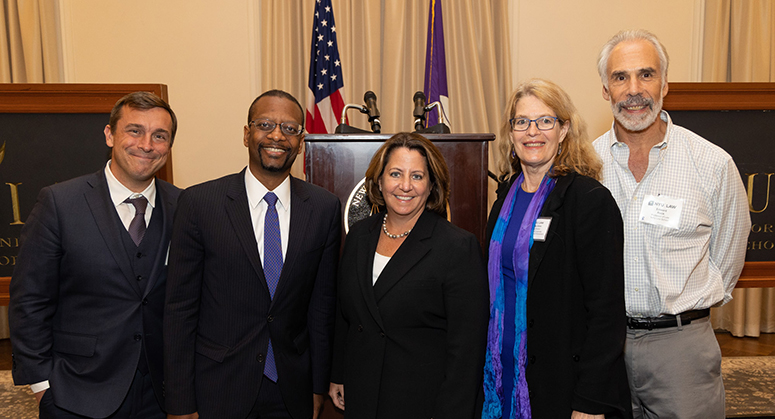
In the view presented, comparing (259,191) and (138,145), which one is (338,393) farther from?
(138,145)

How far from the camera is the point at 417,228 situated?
1.71 m

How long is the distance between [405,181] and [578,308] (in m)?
0.70

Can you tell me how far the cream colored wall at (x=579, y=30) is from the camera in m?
5.02

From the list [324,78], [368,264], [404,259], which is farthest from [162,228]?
[324,78]

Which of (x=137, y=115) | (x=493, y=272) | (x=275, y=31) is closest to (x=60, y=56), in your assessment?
(x=275, y=31)

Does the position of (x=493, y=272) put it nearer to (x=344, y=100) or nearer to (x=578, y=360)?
(x=578, y=360)

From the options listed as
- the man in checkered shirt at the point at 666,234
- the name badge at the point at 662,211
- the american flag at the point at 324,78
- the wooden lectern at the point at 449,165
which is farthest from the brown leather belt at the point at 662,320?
the american flag at the point at 324,78

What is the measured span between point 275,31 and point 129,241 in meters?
3.47

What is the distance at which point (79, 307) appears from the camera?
1803 millimetres

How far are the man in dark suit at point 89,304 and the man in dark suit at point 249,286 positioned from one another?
0.69ft

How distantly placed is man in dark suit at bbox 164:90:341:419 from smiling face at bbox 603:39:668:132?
4.21 feet

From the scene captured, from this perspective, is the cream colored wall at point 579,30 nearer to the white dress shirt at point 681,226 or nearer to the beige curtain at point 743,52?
the beige curtain at point 743,52

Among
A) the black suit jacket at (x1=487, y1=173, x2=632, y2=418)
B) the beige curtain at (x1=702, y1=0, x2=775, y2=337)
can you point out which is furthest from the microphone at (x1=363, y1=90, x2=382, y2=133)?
the beige curtain at (x1=702, y1=0, x2=775, y2=337)

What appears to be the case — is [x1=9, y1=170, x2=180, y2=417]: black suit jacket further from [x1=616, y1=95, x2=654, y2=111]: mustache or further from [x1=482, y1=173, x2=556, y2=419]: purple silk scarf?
[x1=616, y1=95, x2=654, y2=111]: mustache
